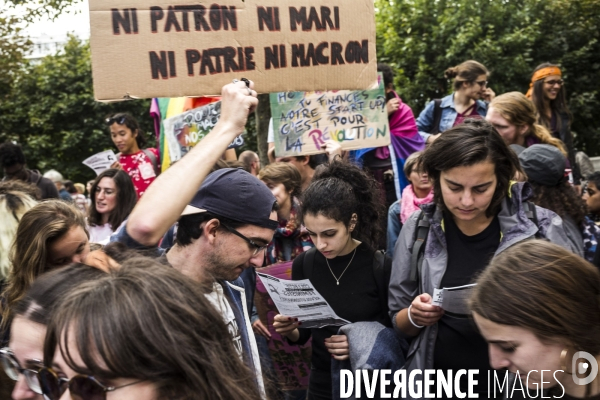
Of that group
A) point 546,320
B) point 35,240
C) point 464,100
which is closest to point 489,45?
point 464,100

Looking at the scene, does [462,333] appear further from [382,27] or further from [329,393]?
[382,27]

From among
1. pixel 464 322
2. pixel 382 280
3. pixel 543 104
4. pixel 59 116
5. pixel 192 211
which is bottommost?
pixel 464 322

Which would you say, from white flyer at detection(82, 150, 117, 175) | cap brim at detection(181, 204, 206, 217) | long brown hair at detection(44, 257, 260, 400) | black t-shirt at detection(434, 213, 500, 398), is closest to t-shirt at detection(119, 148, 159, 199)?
white flyer at detection(82, 150, 117, 175)

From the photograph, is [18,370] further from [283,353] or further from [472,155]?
[283,353]

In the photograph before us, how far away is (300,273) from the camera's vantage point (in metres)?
4.21

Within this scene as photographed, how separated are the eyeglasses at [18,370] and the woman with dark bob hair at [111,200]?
4058 millimetres

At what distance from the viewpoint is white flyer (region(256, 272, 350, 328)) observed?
12.4ft

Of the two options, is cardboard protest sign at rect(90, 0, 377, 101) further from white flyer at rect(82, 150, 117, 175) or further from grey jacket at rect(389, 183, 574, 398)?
white flyer at rect(82, 150, 117, 175)

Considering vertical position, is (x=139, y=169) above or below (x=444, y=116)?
below

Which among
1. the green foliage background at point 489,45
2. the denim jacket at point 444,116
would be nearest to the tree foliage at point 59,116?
the green foliage background at point 489,45

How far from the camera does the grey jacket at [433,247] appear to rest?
3500mm

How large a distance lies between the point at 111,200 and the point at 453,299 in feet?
11.9

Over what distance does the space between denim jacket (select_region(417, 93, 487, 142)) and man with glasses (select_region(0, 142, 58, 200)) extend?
4.05m

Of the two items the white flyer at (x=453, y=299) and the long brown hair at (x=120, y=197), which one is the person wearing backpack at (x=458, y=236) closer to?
the white flyer at (x=453, y=299)
